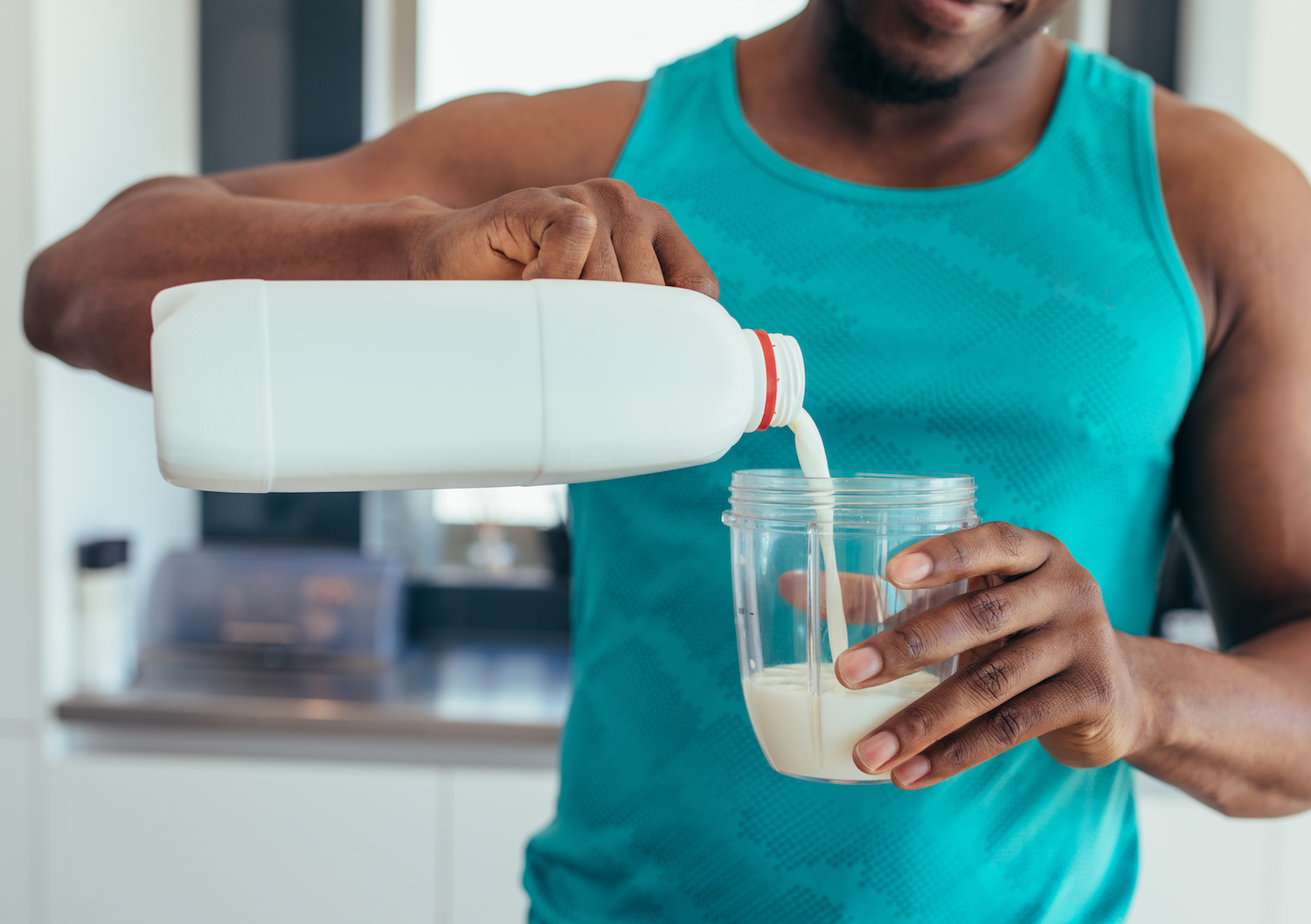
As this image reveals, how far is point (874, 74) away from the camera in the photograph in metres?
0.74

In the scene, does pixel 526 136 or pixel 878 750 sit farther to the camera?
pixel 526 136

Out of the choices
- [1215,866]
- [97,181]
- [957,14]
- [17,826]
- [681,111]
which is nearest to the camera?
[957,14]

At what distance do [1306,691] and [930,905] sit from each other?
28cm

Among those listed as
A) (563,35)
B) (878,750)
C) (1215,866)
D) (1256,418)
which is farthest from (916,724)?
(563,35)

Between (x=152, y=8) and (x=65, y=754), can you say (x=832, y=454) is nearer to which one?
(x=65, y=754)

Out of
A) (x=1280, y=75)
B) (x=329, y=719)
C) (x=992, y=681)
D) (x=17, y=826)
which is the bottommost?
(x=17, y=826)

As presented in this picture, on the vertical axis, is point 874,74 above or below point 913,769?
above

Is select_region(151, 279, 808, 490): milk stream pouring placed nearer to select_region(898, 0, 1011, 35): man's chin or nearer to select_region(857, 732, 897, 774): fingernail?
select_region(857, 732, 897, 774): fingernail

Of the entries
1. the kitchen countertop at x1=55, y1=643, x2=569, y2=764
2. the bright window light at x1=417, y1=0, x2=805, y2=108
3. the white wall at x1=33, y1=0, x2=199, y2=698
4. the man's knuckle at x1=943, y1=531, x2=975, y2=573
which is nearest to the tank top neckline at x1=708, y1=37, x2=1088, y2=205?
the man's knuckle at x1=943, y1=531, x2=975, y2=573

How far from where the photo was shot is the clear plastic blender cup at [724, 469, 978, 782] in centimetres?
55

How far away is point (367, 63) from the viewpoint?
6.63 feet

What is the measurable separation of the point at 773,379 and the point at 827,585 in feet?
0.42

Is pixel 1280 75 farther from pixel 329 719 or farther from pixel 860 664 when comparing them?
pixel 329 719

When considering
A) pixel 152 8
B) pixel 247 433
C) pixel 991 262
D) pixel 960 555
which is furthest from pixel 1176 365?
pixel 152 8
